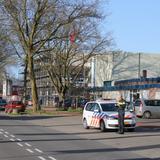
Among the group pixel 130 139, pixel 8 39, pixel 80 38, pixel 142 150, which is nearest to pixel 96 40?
pixel 80 38

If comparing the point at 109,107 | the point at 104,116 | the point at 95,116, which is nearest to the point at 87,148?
the point at 104,116

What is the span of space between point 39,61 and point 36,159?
56541mm

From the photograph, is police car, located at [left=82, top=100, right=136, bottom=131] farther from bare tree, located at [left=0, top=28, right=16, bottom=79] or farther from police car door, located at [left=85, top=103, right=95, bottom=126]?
bare tree, located at [left=0, top=28, right=16, bottom=79]

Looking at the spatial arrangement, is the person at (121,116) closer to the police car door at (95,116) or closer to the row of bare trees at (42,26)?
the police car door at (95,116)

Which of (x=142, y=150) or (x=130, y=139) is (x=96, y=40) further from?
(x=142, y=150)

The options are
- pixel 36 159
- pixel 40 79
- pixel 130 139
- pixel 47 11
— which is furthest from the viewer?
pixel 40 79

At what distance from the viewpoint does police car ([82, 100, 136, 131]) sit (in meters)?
27.1

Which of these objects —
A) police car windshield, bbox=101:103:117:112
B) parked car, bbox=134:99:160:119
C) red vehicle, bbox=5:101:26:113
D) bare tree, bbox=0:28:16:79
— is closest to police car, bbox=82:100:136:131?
police car windshield, bbox=101:103:117:112

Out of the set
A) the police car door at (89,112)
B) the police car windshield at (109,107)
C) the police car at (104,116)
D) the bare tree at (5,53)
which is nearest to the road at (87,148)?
the police car at (104,116)

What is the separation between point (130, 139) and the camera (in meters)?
23.0

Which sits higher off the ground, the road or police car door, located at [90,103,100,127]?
police car door, located at [90,103,100,127]

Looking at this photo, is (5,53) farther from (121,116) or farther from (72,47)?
(121,116)

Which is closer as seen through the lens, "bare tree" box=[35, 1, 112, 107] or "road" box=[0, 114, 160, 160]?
"road" box=[0, 114, 160, 160]

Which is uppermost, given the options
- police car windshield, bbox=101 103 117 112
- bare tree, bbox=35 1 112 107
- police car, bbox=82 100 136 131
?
bare tree, bbox=35 1 112 107
